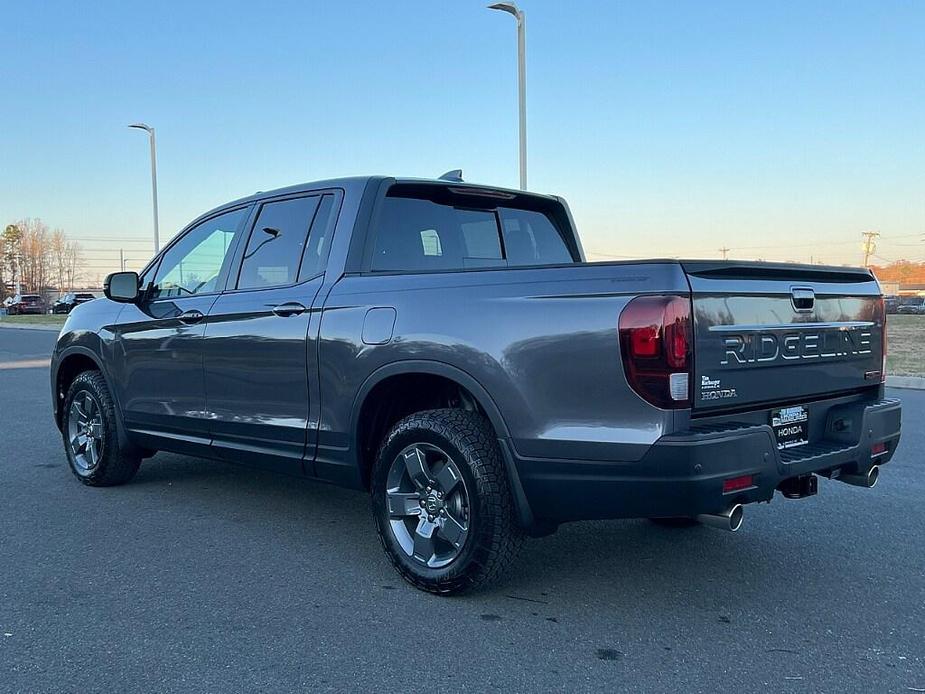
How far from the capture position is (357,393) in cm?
413

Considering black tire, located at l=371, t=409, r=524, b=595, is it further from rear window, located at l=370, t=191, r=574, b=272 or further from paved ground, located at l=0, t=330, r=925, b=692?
rear window, located at l=370, t=191, r=574, b=272

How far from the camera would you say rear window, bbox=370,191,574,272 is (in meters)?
4.58

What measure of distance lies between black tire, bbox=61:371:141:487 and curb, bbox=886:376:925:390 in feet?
35.1

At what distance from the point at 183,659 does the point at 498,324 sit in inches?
67.3

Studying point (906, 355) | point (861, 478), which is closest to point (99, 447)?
point (861, 478)

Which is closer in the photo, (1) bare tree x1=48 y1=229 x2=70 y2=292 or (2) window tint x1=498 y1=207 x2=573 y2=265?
(2) window tint x1=498 y1=207 x2=573 y2=265

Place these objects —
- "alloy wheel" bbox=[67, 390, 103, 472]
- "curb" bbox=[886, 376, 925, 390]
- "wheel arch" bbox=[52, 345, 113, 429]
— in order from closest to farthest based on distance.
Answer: "alloy wheel" bbox=[67, 390, 103, 472] < "wheel arch" bbox=[52, 345, 113, 429] < "curb" bbox=[886, 376, 925, 390]

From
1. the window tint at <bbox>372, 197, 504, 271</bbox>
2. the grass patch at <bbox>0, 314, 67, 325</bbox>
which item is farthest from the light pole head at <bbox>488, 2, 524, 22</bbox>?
the grass patch at <bbox>0, 314, 67, 325</bbox>

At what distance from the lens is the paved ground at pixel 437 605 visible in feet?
10.1

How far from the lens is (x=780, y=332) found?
3615mm

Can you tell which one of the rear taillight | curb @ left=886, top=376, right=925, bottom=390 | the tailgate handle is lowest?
curb @ left=886, top=376, right=925, bottom=390

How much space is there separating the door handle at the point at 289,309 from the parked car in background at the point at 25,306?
205 feet

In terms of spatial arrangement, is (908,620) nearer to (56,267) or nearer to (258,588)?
(258,588)

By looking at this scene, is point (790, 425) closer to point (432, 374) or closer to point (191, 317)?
point (432, 374)
